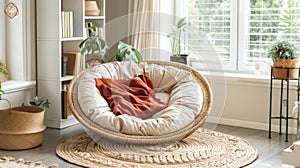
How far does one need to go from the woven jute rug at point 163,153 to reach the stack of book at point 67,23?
44.1 inches

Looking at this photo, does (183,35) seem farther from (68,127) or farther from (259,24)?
(68,127)

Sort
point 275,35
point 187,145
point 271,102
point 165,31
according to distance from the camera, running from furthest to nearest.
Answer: point 165,31
point 275,35
point 271,102
point 187,145

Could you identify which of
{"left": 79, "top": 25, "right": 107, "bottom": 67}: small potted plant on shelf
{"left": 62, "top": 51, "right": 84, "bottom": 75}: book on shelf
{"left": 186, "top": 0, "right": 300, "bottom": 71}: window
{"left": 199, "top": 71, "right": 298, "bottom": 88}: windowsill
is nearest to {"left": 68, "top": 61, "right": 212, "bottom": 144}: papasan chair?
{"left": 79, "top": 25, "right": 107, "bottom": 67}: small potted plant on shelf

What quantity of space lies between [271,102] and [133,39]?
1781 millimetres

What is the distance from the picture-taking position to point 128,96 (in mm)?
4402

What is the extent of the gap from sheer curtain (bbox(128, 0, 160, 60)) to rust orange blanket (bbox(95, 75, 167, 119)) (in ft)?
2.98

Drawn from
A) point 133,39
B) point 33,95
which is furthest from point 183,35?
point 33,95

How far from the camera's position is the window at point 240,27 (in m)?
5.09

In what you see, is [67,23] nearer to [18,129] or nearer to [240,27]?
[18,129]

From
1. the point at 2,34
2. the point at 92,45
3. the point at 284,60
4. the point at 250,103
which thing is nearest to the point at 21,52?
the point at 2,34

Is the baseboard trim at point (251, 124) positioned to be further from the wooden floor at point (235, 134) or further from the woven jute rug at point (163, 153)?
the woven jute rug at point (163, 153)

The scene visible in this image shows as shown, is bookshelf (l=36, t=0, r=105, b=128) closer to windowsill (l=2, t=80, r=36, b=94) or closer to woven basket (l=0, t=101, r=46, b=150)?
windowsill (l=2, t=80, r=36, b=94)

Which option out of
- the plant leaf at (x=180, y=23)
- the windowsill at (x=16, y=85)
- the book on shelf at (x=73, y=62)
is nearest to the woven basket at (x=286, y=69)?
the plant leaf at (x=180, y=23)

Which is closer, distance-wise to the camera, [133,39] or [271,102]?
[271,102]
